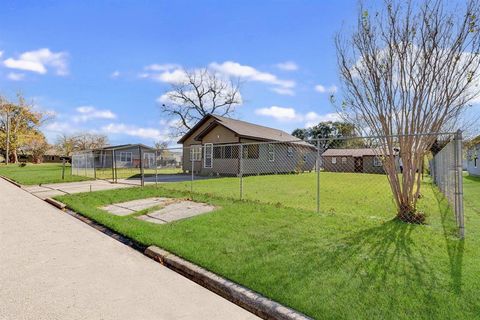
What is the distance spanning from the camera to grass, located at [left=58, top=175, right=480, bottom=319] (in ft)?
8.72

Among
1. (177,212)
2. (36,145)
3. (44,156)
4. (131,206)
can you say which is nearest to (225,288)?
(177,212)

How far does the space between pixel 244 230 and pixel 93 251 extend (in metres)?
2.46

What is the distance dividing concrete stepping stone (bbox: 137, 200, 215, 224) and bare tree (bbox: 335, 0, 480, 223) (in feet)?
14.0

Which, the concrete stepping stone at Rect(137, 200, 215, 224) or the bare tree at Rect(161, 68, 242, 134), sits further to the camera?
the bare tree at Rect(161, 68, 242, 134)

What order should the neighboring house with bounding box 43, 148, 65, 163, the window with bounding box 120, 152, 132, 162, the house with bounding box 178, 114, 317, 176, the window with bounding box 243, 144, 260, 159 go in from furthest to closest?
the neighboring house with bounding box 43, 148, 65, 163, the window with bounding box 120, 152, 132, 162, the window with bounding box 243, 144, 260, 159, the house with bounding box 178, 114, 317, 176

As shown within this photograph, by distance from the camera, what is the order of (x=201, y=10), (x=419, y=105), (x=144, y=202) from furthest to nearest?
(x=201, y=10) → (x=144, y=202) → (x=419, y=105)

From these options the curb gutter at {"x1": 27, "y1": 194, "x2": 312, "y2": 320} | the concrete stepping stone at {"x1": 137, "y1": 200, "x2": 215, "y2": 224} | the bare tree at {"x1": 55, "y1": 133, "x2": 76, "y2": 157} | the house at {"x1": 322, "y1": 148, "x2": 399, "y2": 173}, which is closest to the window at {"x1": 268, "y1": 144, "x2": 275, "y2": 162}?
the house at {"x1": 322, "y1": 148, "x2": 399, "y2": 173}

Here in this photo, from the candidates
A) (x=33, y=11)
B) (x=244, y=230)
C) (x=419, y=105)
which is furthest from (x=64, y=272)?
(x=33, y=11)

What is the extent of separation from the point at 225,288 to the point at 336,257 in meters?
1.52

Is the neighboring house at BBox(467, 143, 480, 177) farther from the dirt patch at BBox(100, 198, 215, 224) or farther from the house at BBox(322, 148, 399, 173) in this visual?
the dirt patch at BBox(100, 198, 215, 224)

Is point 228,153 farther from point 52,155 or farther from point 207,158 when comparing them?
point 52,155

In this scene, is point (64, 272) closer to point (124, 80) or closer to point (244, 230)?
point (244, 230)

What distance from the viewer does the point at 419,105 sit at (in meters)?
5.59

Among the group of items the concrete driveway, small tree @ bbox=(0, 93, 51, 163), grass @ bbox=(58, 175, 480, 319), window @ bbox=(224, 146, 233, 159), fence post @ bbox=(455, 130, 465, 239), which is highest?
small tree @ bbox=(0, 93, 51, 163)
